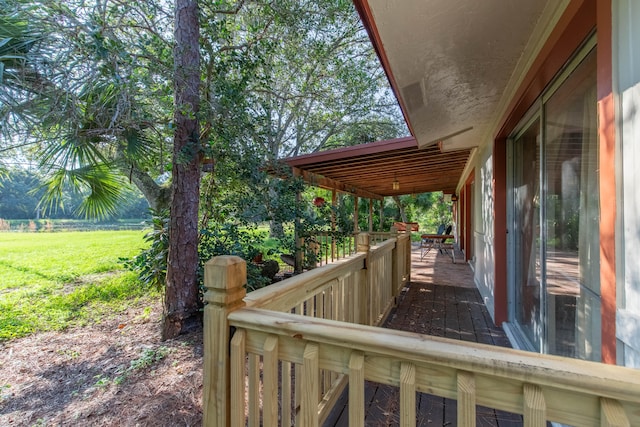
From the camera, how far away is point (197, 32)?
3078 mm

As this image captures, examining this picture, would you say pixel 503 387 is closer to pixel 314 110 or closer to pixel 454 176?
pixel 454 176

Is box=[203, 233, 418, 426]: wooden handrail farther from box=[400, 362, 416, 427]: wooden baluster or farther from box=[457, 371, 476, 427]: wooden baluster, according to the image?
box=[457, 371, 476, 427]: wooden baluster

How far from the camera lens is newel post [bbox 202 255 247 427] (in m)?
1.06

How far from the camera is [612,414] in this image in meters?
0.63

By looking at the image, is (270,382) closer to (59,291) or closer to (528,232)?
(528,232)

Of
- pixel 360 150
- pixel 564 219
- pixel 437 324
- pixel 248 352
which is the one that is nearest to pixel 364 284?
pixel 437 324

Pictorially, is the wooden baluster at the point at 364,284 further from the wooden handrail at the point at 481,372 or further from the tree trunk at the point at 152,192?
the tree trunk at the point at 152,192

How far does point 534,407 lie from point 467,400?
0.14m

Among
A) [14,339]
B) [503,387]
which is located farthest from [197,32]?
[14,339]

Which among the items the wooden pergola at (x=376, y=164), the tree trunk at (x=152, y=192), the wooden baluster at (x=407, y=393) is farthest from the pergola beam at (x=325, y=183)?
the wooden baluster at (x=407, y=393)

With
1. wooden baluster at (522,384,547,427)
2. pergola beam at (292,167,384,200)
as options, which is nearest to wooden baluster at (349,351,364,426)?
wooden baluster at (522,384,547,427)

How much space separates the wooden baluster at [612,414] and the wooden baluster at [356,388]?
0.55 m

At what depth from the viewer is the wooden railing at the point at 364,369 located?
26.1 inches

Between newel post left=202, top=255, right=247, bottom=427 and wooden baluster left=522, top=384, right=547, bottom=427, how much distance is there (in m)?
0.90
